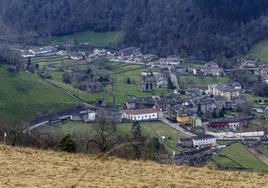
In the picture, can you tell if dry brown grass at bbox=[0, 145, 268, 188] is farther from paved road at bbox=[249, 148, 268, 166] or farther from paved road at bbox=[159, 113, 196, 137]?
paved road at bbox=[159, 113, 196, 137]

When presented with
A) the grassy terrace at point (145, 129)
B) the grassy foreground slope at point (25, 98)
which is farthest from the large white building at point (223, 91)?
the grassy foreground slope at point (25, 98)

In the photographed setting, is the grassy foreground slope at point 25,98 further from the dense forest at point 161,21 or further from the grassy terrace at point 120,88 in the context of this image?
the dense forest at point 161,21

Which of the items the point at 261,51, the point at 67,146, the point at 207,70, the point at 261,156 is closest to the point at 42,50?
the point at 207,70

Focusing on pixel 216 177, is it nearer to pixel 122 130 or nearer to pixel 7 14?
pixel 122 130

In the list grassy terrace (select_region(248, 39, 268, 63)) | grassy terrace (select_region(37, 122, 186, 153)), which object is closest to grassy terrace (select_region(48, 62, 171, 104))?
grassy terrace (select_region(37, 122, 186, 153))

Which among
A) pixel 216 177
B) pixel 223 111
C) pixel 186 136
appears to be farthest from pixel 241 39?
pixel 216 177

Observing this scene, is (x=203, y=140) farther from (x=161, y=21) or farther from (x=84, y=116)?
(x=161, y=21)

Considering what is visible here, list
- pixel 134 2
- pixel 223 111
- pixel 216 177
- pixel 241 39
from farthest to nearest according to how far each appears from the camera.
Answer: pixel 134 2
pixel 241 39
pixel 223 111
pixel 216 177
